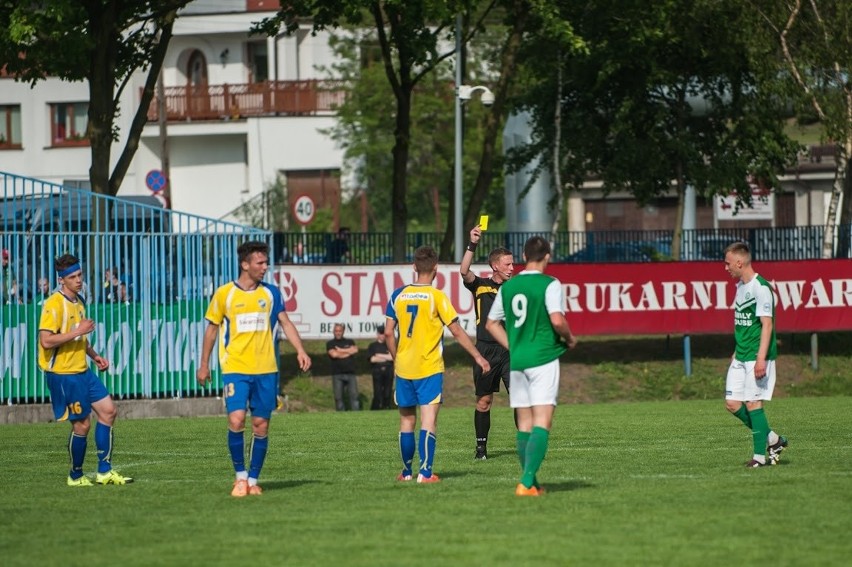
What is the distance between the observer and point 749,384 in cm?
1309

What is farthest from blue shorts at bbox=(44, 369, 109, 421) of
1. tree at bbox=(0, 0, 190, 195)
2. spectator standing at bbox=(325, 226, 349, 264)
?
spectator standing at bbox=(325, 226, 349, 264)

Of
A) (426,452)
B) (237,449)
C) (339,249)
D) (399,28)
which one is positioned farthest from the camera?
(339,249)

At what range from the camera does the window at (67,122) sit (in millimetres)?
59844

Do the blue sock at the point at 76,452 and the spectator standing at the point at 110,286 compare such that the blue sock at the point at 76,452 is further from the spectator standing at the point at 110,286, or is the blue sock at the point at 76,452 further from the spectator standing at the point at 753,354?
the spectator standing at the point at 110,286

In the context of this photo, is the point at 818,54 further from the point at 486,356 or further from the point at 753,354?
the point at 753,354

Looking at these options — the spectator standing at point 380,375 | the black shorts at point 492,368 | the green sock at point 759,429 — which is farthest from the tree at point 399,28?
the green sock at point 759,429

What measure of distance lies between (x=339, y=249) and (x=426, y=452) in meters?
21.5

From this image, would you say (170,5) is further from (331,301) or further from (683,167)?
(683,167)

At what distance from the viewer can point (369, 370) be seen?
29.9m

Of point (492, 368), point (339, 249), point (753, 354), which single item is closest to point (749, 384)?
point (753, 354)

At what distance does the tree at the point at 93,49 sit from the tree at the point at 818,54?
12.8 metres

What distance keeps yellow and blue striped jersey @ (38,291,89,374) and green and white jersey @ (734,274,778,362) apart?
5.77 m

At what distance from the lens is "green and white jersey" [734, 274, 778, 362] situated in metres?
13.0

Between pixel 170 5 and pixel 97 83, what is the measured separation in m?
2.22
